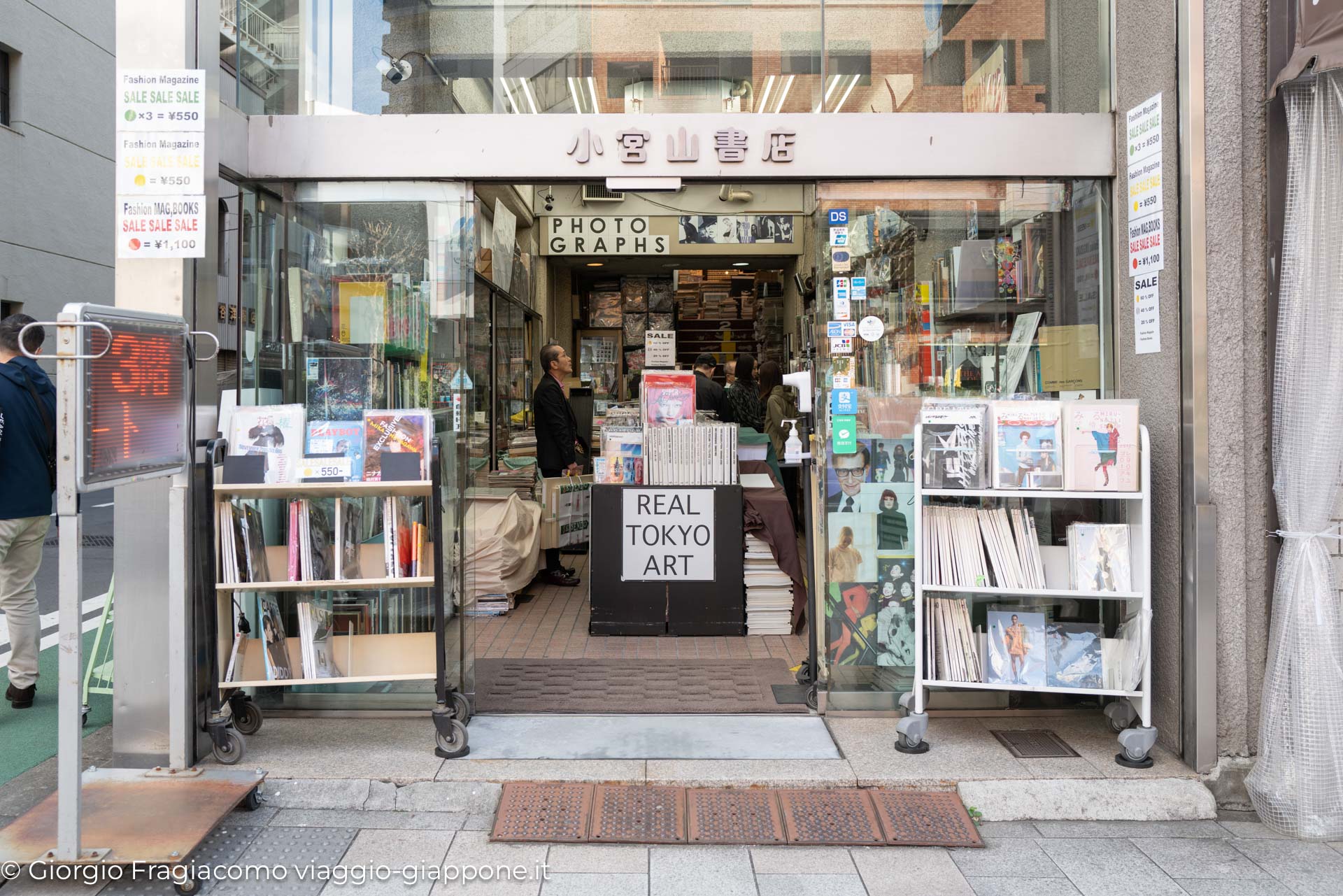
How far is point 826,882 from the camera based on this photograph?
9.68 feet

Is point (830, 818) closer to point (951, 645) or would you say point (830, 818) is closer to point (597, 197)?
point (951, 645)

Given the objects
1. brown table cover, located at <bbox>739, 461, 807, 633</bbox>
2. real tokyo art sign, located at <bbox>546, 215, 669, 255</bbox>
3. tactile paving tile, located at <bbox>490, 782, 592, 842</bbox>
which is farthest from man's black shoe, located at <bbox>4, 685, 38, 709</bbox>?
real tokyo art sign, located at <bbox>546, 215, 669, 255</bbox>

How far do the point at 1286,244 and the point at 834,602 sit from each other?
2.27 meters

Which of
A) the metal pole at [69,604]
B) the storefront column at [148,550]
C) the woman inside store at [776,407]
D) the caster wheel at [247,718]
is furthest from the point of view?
the woman inside store at [776,407]

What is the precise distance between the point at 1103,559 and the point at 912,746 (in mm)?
1056

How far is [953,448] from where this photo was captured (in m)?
3.78

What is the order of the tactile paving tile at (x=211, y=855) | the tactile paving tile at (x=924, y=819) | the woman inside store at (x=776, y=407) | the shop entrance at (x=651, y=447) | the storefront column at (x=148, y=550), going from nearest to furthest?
the tactile paving tile at (x=211, y=855), the tactile paving tile at (x=924, y=819), the storefront column at (x=148, y=550), the shop entrance at (x=651, y=447), the woman inside store at (x=776, y=407)

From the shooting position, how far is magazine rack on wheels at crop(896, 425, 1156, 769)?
142 inches

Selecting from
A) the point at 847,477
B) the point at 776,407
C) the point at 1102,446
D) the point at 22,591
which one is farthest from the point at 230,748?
the point at 776,407

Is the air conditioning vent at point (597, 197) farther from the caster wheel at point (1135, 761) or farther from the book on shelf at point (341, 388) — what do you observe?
the caster wheel at point (1135, 761)

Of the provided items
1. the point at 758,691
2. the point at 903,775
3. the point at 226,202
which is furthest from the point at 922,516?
the point at 226,202

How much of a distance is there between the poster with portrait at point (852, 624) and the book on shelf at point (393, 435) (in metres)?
1.92

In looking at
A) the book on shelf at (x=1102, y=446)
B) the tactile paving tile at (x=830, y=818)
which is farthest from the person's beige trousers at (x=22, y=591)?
the book on shelf at (x=1102, y=446)

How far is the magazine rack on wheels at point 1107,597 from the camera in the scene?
11.8 feet
